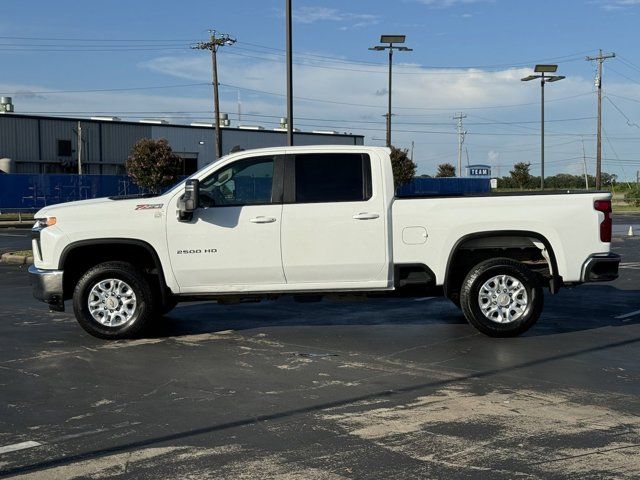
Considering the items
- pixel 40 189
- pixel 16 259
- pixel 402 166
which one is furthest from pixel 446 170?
pixel 16 259

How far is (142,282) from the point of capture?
9.20 metres

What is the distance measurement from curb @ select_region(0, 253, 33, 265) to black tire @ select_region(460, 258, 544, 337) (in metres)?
13.4

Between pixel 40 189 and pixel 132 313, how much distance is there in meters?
39.1

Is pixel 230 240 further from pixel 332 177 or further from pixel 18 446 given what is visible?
pixel 18 446

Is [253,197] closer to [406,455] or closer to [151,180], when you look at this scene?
[406,455]

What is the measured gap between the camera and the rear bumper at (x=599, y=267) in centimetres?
915

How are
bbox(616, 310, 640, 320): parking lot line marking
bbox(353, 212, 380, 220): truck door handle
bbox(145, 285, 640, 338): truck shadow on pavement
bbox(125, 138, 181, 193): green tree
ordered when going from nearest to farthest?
1. bbox(353, 212, 380, 220): truck door handle
2. bbox(145, 285, 640, 338): truck shadow on pavement
3. bbox(616, 310, 640, 320): parking lot line marking
4. bbox(125, 138, 181, 193): green tree

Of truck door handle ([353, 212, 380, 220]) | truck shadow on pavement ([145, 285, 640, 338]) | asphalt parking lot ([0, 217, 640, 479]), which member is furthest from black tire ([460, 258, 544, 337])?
truck door handle ([353, 212, 380, 220])

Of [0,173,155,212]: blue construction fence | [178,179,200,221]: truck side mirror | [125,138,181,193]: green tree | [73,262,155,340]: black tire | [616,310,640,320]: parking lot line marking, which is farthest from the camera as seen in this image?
[125,138,181,193]: green tree

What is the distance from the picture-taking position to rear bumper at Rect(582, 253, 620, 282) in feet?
30.0

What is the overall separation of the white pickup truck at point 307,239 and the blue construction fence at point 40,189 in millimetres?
37765

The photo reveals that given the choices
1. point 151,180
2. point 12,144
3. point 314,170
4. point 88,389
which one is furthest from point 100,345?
point 12,144

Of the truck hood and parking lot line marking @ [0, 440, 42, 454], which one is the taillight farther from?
parking lot line marking @ [0, 440, 42, 454]

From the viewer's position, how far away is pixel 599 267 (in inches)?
361
